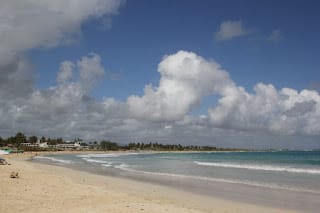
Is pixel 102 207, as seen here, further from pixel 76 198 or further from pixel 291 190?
pixel 291 190

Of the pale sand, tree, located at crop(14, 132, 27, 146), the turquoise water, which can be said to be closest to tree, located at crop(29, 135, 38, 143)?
tree, located at crop(14, 132, 27, 146)

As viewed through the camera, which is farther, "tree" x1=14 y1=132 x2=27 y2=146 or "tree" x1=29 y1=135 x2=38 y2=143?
"tree" x1=29 y1=135 x2=38 y2=143

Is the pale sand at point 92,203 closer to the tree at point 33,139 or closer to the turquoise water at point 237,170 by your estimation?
the turquoise water at point 237,170

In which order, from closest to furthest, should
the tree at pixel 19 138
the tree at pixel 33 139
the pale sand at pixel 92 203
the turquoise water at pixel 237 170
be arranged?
the pale sand at pixel 92 203 < the turquoise water at pixel 237 170 < the tree at pixel 19 138 < the tree at pixel 33 139

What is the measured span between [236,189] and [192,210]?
800 centimetres

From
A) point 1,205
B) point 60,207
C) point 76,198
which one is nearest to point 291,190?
point 76,198

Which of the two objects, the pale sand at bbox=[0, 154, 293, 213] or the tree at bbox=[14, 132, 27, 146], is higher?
the tree at bbox=[14, 132, 27, 146]

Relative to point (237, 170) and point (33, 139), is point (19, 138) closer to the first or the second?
point (33, 139)

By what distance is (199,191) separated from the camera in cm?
1928

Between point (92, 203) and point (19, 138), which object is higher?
point (19, 138)

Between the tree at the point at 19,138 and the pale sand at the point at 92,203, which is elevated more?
the tree at the point at 19,138

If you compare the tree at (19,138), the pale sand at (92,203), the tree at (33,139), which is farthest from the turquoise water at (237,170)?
the tree at (33,139)

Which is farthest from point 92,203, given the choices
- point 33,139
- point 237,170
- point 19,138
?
point 33,139

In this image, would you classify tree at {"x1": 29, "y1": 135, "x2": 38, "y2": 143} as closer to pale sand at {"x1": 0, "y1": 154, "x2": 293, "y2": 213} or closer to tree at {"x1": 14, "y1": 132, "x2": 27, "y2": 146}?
tree at {"x1": 14, "y1": 132, "x2": 27, "y2": 146}
